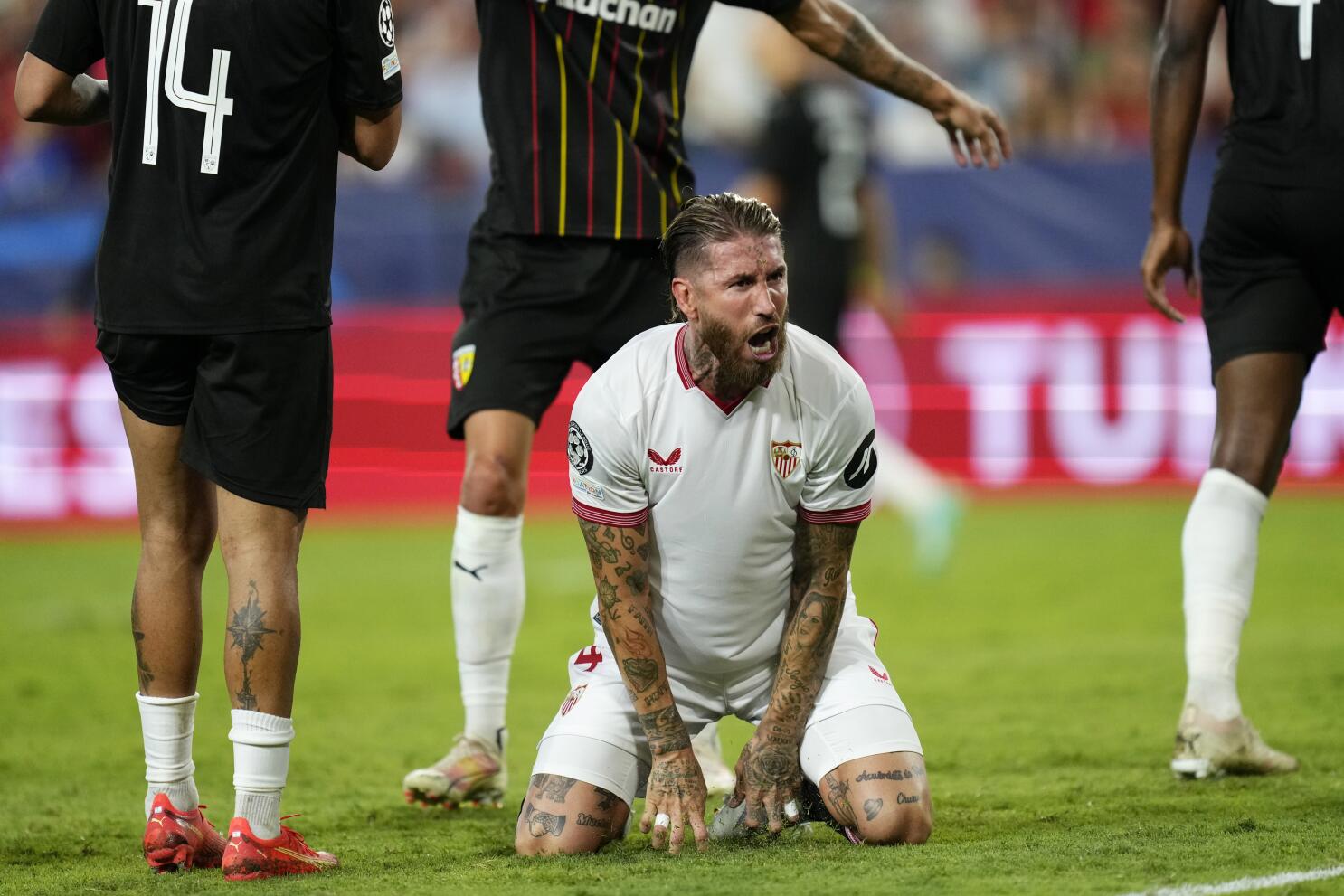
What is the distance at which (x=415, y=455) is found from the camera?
11445 mm

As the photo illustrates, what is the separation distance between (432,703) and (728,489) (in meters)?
2.78

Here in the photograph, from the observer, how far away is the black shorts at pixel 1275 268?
438cm

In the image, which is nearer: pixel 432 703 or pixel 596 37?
pixel 596 37

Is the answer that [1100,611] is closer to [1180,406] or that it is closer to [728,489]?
[1180,406]

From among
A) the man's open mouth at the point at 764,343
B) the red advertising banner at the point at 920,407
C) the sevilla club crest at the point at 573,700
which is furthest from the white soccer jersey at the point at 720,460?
the red advertising banner at the point at 920,407

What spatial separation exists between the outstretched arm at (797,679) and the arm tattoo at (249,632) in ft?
3.57

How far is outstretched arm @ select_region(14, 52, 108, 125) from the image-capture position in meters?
3.68

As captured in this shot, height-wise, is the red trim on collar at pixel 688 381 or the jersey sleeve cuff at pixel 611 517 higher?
A: the red trim on collar at pixel 688 381

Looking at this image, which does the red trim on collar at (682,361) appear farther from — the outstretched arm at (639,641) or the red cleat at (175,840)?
the red cleat at (175,840)

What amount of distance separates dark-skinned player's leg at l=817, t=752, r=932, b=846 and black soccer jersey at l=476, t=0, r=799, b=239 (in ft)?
5.44

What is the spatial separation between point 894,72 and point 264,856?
2656mm

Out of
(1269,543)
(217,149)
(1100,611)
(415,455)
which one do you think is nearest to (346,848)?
(217,149)

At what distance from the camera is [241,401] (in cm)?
365

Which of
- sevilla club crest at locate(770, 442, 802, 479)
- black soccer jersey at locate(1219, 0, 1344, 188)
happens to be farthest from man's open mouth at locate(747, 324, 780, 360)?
black soccer jersey at locate(1219, 0, 1344, 188)
